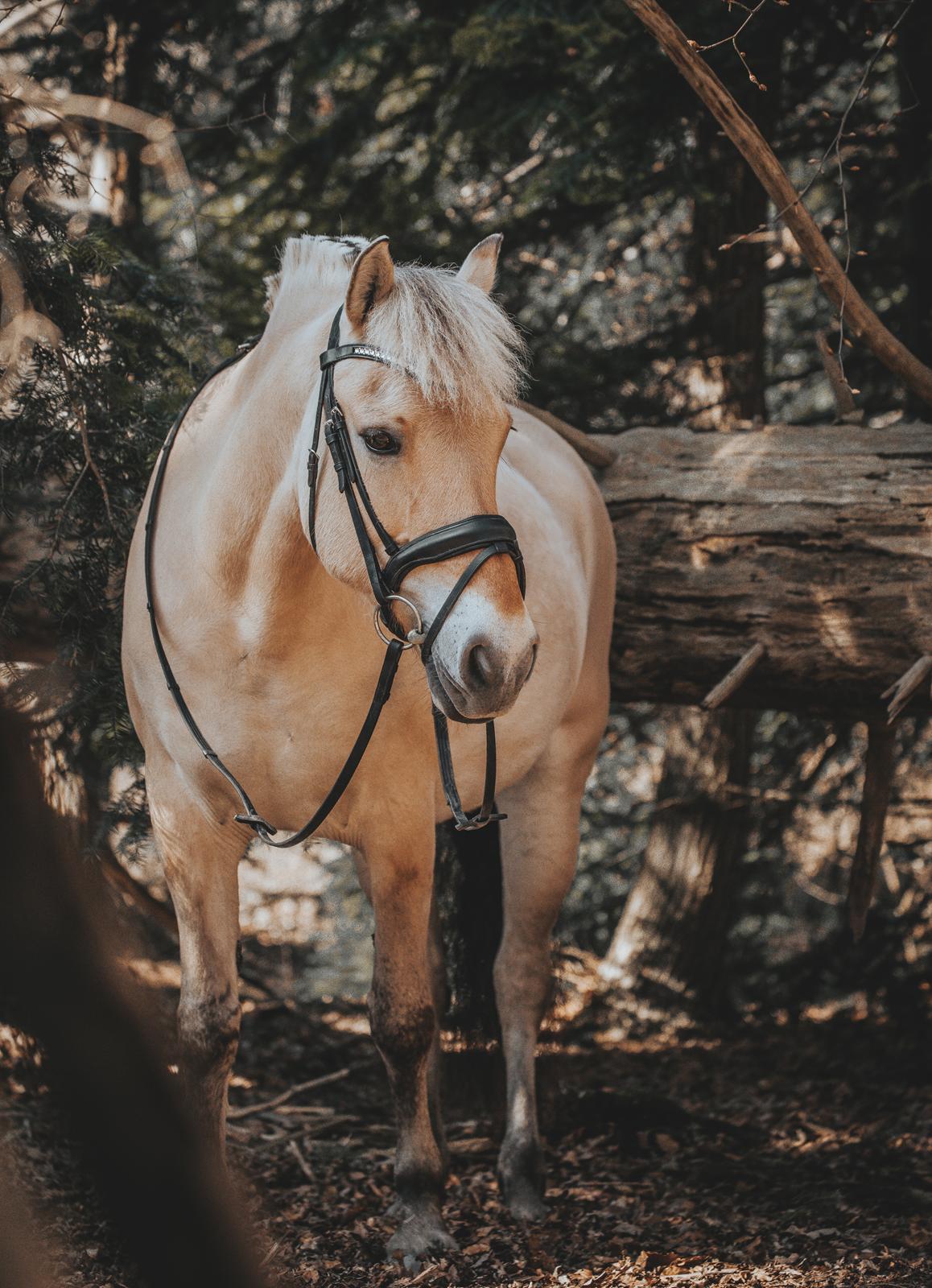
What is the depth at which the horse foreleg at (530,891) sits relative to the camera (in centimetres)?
404

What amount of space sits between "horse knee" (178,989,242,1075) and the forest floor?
445mm

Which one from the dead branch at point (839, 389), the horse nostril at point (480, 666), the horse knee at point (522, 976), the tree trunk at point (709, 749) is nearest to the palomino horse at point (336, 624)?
the horse nostril at point (480, 666)

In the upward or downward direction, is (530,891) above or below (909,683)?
below

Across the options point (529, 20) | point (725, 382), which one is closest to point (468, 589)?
point (529, 20)

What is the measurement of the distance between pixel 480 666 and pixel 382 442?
553mm

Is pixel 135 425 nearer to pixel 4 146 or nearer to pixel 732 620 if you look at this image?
pixel 4 146

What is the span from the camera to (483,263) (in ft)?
9.18

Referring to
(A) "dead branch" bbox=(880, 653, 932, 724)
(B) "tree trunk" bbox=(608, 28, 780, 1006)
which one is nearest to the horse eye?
(A) "dead branch" bbox=(880, 653, 932, 724)

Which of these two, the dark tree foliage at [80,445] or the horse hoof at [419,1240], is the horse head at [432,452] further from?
the horse hoof at [419,1240]

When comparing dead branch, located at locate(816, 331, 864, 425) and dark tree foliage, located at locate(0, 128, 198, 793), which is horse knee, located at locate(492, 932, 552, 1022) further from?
dead branch, located at locate(816, 331, 864, 425)

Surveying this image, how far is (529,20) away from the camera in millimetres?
4500

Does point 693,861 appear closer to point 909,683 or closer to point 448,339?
point 909,683

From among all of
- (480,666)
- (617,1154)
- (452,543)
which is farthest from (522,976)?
(452,543)

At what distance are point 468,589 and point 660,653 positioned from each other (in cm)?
221
